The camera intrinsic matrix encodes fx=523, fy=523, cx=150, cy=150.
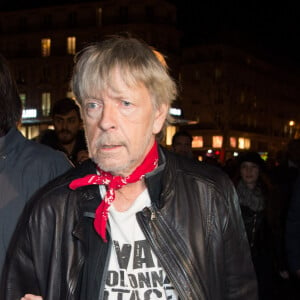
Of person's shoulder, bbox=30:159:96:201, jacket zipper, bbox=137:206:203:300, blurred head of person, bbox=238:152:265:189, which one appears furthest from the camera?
blurred head of person, bbox=238:152:265:189

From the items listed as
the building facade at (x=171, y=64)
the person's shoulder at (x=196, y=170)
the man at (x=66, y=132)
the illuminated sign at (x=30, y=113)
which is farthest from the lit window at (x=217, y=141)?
the person's shoulder at (x=196, y=170)

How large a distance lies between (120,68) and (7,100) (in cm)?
73

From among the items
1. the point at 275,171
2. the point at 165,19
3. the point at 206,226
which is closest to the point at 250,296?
the point at 206,226

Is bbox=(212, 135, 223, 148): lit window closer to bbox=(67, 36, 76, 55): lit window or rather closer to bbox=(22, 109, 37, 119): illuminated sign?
bbox=(67, 36, 76, 55): lit window

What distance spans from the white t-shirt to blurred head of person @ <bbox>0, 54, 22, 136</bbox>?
799mm

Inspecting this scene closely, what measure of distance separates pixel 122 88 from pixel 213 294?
920 mm

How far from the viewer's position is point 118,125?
2131 mm

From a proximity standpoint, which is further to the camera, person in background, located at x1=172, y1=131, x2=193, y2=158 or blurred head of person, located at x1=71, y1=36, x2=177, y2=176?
person in background, located at x1=172, y1=131, x2=193, y2=158

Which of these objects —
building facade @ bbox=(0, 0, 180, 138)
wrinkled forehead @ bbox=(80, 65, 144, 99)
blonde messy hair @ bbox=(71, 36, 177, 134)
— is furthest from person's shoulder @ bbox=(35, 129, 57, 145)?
building facade @ bbox=(0, 0, 180, 138)

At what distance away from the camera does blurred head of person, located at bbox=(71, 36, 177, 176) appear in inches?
83.8

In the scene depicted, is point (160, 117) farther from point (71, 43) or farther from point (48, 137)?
point (71, 43)

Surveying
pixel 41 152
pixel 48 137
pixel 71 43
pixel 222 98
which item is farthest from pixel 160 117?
pixel 222 98

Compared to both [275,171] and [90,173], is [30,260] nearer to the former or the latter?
[90,173]

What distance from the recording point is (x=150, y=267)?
2154mm
